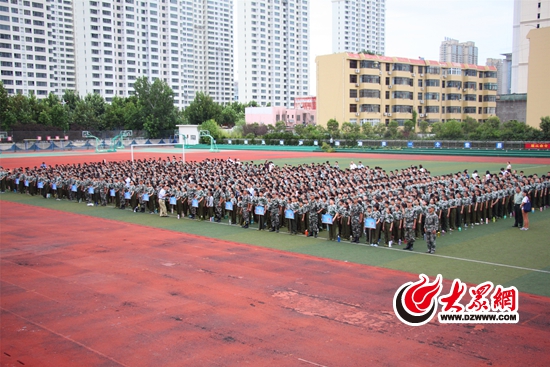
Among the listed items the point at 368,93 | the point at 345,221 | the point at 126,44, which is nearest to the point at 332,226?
the point at 345,221

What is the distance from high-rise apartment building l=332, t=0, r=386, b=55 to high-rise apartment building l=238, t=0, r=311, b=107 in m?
19.4

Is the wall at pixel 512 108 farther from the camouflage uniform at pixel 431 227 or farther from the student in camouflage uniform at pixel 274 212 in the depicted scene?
the camouflage uniform at pixel 431 227

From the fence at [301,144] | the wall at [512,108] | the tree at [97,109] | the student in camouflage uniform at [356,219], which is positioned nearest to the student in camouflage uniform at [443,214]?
the student in camouflage uniform at [356,219]

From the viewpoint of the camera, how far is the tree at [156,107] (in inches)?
3238

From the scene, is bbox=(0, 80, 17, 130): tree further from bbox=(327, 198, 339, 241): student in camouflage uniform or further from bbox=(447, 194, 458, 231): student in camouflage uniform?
bbox=(447, 194, 458, 231): student in camouflage uniform

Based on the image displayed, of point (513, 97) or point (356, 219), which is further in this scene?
point (513, 97)

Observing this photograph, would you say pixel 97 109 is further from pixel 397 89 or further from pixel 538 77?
pixel 538 77

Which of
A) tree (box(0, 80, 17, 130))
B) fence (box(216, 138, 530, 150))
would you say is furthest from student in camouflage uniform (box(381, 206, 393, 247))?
tree (box(0, 80, 17, 130))

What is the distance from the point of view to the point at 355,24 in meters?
167

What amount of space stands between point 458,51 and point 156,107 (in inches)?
5467

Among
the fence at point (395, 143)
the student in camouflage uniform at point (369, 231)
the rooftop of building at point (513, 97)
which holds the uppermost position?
the rooftop of building at point (513, 97)

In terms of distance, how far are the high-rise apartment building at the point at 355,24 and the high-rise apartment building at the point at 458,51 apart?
31.0 metres

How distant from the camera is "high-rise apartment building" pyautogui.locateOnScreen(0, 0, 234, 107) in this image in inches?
4033

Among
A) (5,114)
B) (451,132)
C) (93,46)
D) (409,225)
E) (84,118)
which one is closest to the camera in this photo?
(409,225)
